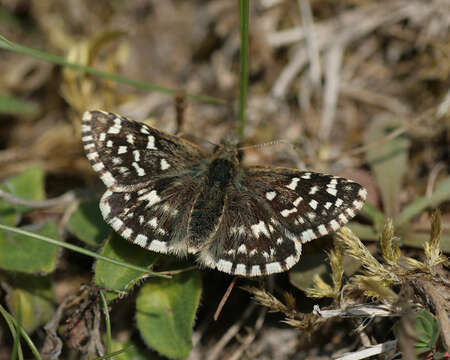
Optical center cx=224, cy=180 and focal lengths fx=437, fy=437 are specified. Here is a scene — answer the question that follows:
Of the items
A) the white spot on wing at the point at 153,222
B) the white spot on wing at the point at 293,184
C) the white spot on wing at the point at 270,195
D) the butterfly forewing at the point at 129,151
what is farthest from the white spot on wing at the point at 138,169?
the white spot on wing at the point at 293,184

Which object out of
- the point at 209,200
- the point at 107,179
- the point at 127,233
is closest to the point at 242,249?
the point at 209,200

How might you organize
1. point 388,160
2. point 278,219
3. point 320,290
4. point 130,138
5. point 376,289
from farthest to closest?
point 388,160, point 130,138, point 278,219, point 320,290, point 376,289

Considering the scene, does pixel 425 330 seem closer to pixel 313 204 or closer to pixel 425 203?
pixel 313 204

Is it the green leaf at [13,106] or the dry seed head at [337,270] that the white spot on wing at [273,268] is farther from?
the green leaf at [13,106]

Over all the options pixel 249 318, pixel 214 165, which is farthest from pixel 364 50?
pixel 249 318

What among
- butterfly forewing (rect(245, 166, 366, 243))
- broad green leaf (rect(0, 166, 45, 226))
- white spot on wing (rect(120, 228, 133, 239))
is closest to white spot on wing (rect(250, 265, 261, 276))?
butterfly forewing (rect(245, 166, 366, 243))

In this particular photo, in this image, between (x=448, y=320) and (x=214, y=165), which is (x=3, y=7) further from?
(x=448, y=320)

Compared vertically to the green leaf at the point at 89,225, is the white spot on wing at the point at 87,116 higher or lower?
higher
